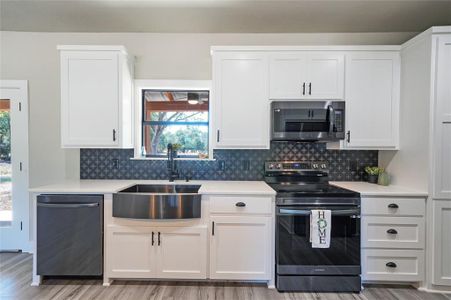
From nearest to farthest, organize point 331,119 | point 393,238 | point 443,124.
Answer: point 443,124, point 393,238, point 331,119

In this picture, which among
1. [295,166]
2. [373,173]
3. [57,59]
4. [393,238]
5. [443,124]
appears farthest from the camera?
[57,59]

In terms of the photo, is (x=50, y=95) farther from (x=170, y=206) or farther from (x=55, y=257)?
(x=170, y=206)

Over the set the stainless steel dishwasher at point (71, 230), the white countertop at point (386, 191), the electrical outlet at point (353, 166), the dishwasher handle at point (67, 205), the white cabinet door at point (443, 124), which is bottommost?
the stainless steel dishwasher at point (71, 230)

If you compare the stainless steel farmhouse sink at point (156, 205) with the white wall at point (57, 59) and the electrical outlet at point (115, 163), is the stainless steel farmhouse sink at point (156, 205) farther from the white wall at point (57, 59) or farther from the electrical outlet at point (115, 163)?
the white wall at point (57, 59)

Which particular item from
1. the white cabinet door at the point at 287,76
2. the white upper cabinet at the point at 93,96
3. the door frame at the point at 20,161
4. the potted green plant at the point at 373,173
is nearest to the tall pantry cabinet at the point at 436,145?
the potted green plant at the point at 373,173

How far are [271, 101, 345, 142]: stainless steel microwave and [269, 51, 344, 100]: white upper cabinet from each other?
0.10m

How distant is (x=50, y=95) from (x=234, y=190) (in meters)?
2.45

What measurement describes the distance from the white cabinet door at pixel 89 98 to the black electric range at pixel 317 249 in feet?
6.17

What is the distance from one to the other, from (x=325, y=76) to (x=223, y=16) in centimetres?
120

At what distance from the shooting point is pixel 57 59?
3016 mm

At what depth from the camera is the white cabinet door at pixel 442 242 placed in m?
2.25

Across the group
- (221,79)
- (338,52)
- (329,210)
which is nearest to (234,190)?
(329,210)

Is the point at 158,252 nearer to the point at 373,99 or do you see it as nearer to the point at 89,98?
the point at 89,98

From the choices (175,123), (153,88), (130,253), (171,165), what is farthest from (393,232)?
(153,88)
